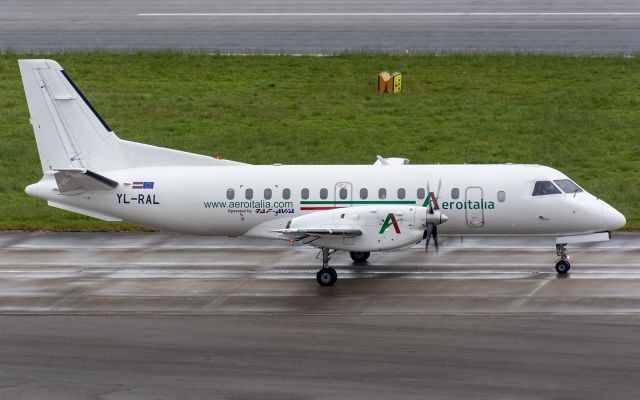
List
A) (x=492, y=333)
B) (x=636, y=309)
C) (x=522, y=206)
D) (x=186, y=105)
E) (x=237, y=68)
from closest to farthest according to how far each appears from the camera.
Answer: (x=492, y=333) < (x=636, y=309) < (x=522, y=206) < (x=186, y=105) < (x=237, y=68)

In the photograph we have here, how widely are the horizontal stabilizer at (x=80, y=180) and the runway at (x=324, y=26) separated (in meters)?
30.7

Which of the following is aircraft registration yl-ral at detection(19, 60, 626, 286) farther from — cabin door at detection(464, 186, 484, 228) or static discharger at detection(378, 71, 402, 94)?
static discharger at detection(378, 71, 402, 94)

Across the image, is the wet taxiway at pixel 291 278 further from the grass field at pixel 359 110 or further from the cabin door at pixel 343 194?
the grass field at pixel 359 110

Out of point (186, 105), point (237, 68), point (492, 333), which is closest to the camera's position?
point (492, 333)

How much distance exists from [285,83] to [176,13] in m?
17.3

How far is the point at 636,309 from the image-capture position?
1018 inches

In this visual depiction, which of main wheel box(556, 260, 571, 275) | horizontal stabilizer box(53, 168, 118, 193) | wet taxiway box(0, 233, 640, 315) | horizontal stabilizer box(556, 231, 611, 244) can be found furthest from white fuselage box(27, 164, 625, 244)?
wet taxiway box(0, 233, 640, 315)

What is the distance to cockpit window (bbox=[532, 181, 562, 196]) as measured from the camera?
2966 cm

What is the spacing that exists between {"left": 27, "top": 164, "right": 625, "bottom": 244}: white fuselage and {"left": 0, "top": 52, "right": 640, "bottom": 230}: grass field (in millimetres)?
9667

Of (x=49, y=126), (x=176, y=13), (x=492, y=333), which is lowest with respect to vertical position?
(x=492, y=333)

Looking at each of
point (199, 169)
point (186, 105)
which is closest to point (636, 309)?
point (199, 169)

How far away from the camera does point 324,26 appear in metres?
65.9

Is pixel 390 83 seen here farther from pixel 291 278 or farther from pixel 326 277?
pixel 326 277

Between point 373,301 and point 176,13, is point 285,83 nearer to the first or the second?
point 176,13
